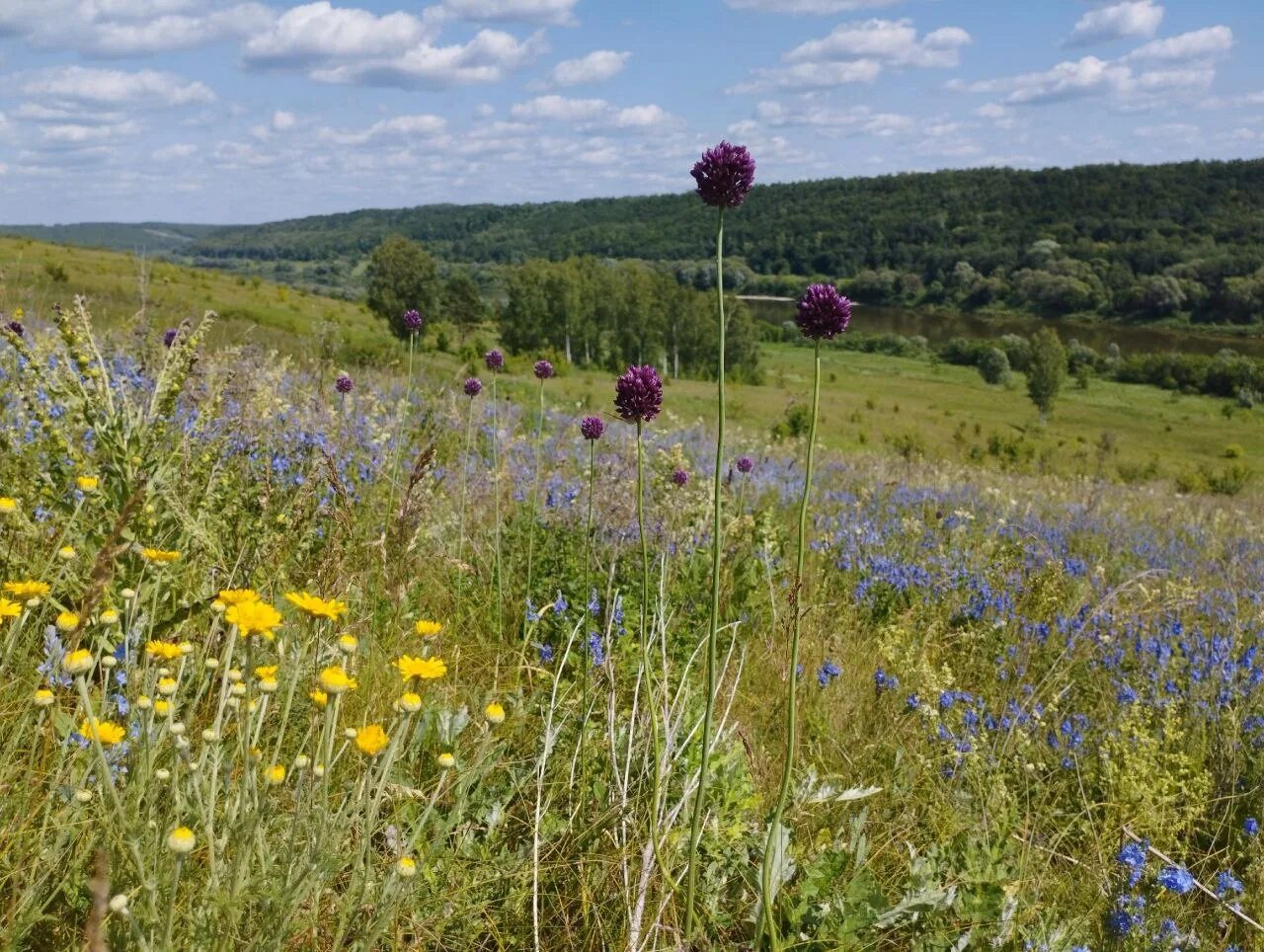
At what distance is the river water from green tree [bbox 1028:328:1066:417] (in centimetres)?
4708

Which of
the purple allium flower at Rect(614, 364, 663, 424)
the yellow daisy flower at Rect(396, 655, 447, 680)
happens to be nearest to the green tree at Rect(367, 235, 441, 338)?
the purple allium flower at Rect(614, 364, 663, 424)

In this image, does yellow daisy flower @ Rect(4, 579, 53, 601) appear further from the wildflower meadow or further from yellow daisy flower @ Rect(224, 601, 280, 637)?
yellow daisy flower @ Rect(224, 601, 280, 637)

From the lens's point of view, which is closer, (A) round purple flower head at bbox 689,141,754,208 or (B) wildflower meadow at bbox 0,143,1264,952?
(B) wildflower meadow at bbox 0,143,1264,952

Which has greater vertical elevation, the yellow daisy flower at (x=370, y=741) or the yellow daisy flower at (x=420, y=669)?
the yellow daisy flower at (x=420, y=669)

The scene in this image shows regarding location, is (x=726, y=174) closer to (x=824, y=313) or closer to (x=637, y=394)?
(x=824, y=313)

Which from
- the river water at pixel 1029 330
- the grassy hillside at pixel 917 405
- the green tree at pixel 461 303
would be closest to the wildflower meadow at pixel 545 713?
the grassy hillside at pixel 917 405

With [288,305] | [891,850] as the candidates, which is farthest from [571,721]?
[288,305]

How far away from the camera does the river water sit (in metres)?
129

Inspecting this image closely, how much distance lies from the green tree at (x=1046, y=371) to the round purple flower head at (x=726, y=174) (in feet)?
295

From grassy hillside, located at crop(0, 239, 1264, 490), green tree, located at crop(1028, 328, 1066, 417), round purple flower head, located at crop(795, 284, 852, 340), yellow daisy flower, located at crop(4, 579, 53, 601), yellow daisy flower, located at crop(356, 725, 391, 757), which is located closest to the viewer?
yellow daisy flower, located at crop(356, 725, 391, 757)

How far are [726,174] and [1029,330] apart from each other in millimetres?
166320

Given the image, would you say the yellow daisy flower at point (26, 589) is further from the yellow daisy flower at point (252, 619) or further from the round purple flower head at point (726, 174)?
the round purple flower head at point (726, 174)

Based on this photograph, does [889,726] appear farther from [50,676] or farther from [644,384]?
[50,676]

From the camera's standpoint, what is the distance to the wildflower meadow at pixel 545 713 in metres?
1.65
